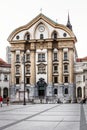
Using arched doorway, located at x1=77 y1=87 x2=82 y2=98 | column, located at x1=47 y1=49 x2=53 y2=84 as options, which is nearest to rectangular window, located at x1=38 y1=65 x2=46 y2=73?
column, located at x1=47 y1=49 x2=53 y2=84

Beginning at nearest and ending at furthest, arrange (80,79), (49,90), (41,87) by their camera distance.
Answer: (49,90)
(80,79)
(41,87)

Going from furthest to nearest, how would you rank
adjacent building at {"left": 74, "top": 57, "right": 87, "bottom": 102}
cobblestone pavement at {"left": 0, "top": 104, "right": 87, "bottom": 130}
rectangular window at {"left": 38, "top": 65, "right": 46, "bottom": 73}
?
rectangular window at {"left": 38, "top": 65, "right": 46, "bottom": 73}, adjacent building at {"left": 74, "top": 57, "right": 87, "bottom": 102}, cobblestone pavement at {"left": 0, "top": 104, "right": 87, "bottom": 130}

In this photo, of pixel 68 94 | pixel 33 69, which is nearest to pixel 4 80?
pixel 33 69

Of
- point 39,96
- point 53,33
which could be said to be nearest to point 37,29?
point 53,33

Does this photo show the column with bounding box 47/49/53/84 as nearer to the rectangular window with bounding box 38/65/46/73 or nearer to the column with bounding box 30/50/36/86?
the rectangular window with bounding box 38/65/46/73

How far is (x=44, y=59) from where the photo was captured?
9950cm

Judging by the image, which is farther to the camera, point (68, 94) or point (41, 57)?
point (41, 57)

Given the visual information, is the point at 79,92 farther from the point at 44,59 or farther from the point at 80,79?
the point at 44,59

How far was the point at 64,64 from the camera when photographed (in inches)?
3873

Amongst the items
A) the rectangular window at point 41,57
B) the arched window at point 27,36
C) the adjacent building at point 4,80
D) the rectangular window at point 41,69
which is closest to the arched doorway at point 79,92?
the rectangular window at point 41,69

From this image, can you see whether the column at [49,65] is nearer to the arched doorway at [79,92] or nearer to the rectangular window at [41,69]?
the rectangular window at [41,69]

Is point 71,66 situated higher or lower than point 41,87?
higher

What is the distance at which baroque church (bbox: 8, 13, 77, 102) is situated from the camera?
97438 millimetres

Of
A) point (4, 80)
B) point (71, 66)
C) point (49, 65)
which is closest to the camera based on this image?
point (71, 66)
